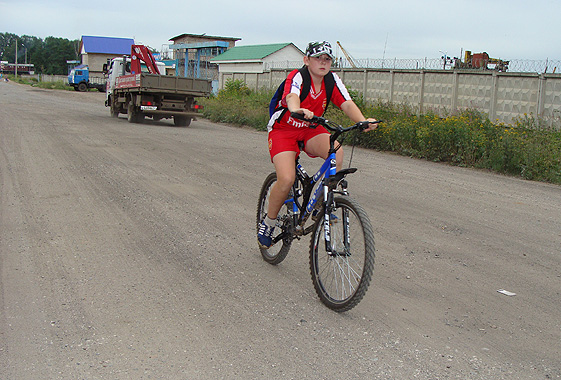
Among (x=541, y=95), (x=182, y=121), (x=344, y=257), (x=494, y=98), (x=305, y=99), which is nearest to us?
(x=344, y=257)

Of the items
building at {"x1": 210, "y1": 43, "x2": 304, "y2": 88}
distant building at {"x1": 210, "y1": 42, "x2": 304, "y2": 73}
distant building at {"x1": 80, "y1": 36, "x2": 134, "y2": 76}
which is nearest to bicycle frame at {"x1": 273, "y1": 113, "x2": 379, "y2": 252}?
building at {"x1": 210, "y1": 43, "x2": 304, "y2": 88}

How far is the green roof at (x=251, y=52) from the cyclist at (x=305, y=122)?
147 ft

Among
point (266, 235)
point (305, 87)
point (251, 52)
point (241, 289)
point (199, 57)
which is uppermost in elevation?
point (199, 57)

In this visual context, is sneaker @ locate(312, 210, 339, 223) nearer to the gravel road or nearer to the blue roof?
the gravel road

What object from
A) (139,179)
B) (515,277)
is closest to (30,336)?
(515,277)

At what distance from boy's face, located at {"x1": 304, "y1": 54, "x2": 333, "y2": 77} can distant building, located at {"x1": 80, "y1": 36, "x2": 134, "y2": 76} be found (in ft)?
301

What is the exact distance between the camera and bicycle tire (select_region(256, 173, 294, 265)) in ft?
17.5

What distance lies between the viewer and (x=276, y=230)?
5531 mm

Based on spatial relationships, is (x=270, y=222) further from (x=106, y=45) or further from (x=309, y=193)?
(x=106, y=45)

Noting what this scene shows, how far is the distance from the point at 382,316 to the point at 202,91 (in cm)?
1974

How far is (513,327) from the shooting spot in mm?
4328

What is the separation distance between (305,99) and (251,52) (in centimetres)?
4760

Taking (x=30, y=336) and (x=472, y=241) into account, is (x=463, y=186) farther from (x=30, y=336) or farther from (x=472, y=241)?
(x=30, y=336)

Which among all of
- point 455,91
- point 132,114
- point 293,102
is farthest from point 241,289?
point 132,114
